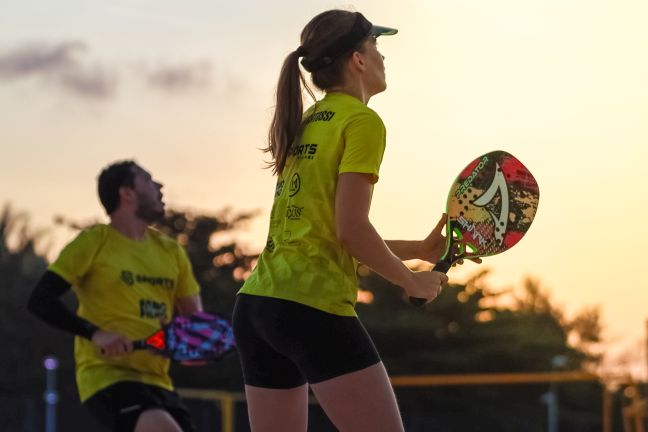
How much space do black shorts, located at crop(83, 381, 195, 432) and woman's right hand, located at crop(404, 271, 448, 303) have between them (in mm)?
2487

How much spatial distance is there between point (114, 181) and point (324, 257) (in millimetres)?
2945

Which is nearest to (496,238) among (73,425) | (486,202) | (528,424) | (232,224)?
(486,202)

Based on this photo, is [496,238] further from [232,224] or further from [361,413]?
[232,224]

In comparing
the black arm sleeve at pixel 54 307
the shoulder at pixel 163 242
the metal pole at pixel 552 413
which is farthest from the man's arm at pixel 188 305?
the metal pole at pixel 552 413

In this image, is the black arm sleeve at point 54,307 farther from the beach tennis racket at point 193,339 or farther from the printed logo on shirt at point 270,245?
the printed logo on shirt at point 270,245

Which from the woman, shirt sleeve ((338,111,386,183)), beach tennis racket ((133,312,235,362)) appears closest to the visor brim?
the woman

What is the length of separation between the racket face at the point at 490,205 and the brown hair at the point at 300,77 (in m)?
0.63

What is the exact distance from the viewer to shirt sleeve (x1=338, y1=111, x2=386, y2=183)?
13.2 feet

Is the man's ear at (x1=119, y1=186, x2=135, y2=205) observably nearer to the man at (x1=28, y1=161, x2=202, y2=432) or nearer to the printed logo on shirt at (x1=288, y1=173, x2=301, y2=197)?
the man at (x1=28, y1=161, x2=202, y2=432)

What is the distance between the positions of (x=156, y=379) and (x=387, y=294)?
42860mm

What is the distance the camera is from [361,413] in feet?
13.0

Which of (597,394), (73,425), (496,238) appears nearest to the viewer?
(496,238)

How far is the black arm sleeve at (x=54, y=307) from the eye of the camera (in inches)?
249

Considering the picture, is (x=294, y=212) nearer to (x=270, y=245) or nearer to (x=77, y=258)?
(x=270, y=245)
